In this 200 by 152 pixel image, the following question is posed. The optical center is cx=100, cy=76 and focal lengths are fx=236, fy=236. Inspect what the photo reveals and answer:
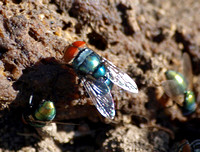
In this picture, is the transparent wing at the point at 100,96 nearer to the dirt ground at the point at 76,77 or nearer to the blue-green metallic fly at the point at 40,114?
the dirt ground at the point at 76,77

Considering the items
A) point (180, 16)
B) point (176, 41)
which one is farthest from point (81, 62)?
point (180, 16)

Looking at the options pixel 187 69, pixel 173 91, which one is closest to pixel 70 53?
pixel 173 91

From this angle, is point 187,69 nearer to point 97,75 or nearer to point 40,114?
point 97,75

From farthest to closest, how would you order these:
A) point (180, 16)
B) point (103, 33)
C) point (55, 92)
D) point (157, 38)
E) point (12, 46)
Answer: point (180, 16), point (157, 38), point (103, 33), point (55, 92), point (12, 46)

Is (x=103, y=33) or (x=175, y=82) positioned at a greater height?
(x=103, y=33)

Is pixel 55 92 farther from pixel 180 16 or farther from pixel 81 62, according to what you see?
pixel 180 16

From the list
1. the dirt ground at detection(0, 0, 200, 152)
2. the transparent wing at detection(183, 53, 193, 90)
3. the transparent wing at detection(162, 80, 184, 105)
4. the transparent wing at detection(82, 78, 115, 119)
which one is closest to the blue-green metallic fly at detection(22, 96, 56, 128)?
the dirt ground at detection(0, 0, 200, 152)

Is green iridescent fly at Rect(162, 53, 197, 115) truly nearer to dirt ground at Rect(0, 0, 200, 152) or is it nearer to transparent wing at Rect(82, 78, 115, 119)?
dirt ground at Rect(0, 0, 200, 152)

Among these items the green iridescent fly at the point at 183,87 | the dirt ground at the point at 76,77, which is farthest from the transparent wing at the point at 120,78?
the green iridescent fly at the point at 183,87
